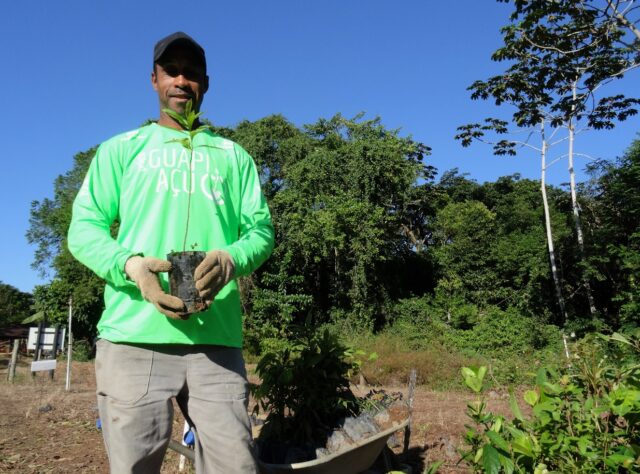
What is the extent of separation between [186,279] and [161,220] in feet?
0.85

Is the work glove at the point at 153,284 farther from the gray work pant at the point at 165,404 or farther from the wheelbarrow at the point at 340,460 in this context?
the wheelbarrow at the point at 340,460

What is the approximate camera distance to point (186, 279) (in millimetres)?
1359

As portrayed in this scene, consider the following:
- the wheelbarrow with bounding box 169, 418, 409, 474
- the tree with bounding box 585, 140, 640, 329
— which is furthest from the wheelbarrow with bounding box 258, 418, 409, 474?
the tree with bounding box 585, 140, 640, 329

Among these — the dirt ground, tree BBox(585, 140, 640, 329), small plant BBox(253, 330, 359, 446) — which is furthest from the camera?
tree BBox(585, 140, 640, 329)

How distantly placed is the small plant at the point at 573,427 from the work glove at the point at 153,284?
34.5 inches

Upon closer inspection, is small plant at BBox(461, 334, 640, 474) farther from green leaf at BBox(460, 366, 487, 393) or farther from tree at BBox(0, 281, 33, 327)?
tree at BBox(0, 281, 33, 327)

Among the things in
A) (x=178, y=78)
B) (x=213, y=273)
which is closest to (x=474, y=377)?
(x=213, y=273)

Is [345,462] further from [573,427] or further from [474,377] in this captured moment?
[573,427]

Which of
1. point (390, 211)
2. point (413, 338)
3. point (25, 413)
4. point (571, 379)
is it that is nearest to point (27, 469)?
point (25, 413)

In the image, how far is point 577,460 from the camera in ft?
4.83

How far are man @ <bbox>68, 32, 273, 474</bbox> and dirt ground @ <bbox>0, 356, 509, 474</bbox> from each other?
182 cm

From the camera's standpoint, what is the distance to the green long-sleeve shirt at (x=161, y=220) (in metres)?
1.43

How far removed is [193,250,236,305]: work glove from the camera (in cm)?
134

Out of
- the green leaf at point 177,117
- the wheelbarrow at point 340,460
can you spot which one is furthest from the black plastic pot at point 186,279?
the wheelbarrow at point 340,460
